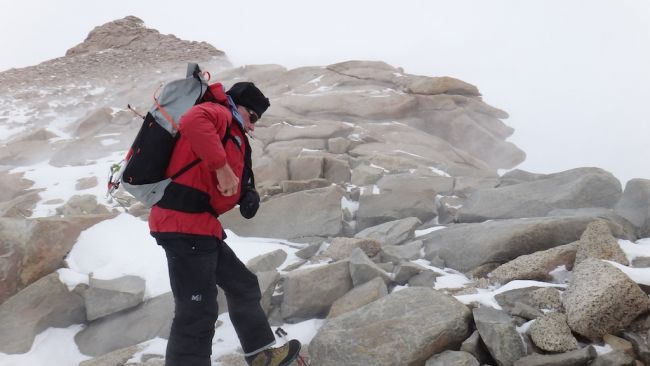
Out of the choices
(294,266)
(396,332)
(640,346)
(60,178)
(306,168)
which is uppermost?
(640,346)

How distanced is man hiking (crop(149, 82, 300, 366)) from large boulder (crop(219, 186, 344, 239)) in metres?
3.40

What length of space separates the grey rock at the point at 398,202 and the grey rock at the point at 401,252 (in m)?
1.47

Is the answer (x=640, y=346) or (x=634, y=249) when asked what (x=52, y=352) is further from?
(x=634, y=249)

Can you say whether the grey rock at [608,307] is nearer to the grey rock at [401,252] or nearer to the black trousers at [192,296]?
the grey rock at [401,252]

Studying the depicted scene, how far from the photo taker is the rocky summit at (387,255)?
12.0 feet

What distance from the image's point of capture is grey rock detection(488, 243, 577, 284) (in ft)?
14.6

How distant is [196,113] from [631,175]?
11.6 meters

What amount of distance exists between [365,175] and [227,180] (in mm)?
6234

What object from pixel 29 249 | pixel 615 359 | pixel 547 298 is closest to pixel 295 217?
pixel 29 249

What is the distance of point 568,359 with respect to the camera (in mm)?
3293

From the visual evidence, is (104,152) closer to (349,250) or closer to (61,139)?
(61,139)

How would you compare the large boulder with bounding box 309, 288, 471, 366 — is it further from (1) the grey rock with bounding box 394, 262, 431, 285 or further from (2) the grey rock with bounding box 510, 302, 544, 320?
(1) the grey rock with bounding box 394, 262, 431, 285

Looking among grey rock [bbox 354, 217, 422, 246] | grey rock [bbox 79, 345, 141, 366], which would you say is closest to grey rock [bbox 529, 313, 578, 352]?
grey rock [bbox 354, 217, 422, 246]

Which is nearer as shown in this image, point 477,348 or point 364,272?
point 477,348
